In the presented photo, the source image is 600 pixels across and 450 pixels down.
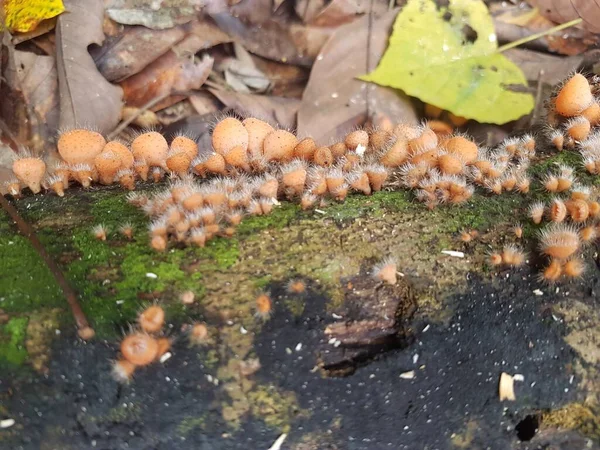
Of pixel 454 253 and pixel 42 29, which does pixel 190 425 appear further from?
pixel 42 29

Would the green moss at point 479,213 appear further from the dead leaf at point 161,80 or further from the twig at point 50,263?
the dead leaf at point 161,80

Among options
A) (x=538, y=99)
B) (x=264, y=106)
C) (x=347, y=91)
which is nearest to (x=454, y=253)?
(x=347, y=91)

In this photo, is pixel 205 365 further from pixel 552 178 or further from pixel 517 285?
pixel 552 178

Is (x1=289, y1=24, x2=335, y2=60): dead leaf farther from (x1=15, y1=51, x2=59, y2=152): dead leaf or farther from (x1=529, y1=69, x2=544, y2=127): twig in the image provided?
(x1=15, y1=51, x2=59, y2=152): dead leaf

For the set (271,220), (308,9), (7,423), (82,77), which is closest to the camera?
(7,423)

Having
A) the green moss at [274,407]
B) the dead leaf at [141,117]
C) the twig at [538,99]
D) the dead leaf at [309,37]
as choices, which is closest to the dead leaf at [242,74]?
the dead leaf at [309,37]

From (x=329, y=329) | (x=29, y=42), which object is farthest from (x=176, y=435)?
(x=29, y=42)
